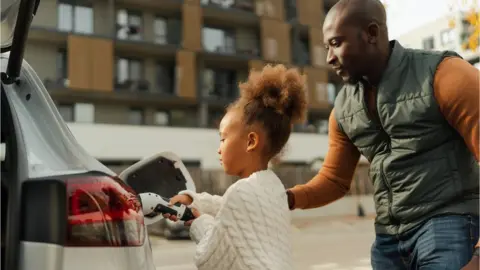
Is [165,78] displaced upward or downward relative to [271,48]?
downward

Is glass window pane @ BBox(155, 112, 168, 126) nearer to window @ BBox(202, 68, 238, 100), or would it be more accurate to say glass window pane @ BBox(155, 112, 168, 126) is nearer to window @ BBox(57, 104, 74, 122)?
window @ BBox(202, 68, 238, 100)

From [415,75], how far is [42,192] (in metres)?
1.26

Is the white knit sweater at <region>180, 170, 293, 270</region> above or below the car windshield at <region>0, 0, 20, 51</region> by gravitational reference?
below

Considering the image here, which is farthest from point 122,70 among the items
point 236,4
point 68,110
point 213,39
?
point 236,4

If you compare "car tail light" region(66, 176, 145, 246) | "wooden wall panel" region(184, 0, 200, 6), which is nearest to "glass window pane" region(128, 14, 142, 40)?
"wooden wall panel" region(184, 0, 200, 6)

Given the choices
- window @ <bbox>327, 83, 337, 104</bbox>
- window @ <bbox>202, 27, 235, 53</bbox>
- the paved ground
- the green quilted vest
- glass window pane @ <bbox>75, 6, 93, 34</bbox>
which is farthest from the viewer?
window @ <bbox>327, 83, 337, 104</bbox>

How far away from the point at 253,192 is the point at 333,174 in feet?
2.05

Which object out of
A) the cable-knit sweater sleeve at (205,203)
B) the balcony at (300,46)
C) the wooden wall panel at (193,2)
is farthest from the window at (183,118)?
the cable-knit sweater sleeve at (205,203)

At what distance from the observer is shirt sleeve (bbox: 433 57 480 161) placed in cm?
175

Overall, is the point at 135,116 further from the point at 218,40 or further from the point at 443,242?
the point at 443,242

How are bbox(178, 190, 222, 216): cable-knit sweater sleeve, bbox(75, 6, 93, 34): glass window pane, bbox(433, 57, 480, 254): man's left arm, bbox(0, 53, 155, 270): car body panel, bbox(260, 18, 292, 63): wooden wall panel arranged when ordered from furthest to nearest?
bbox(260, 18, 292, 63): wooden wall panel
bbox(75, 6, 93, 34): glass window pane
bbox(178, 190, 222, 216): cable-knit sweater sleeve
bbox(433, 57, 480, 254): man's left arm
bbox(0, 53, 155, 270): car body panel

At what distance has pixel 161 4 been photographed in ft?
82.5

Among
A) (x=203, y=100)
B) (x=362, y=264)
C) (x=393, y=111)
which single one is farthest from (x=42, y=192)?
(x=203, y=100)

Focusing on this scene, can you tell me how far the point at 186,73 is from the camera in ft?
82.2
